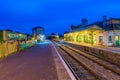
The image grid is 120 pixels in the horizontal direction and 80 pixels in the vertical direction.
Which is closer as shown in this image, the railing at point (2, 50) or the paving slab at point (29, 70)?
the paving slab at point (29, 70)

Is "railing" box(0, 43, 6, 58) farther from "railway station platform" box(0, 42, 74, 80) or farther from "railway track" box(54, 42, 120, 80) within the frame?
"railway track" box(54, 42, 120, 80)

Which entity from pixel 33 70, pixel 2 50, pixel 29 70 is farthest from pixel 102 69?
pixel 2 50

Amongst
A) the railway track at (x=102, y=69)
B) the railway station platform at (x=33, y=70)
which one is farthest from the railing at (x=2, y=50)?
the railway track at (x=102, y=69)

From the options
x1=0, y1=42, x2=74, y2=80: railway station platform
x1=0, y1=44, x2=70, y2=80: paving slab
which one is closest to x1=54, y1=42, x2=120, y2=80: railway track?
x1=0, y1=42, x2=74, y2=80: railway station platform

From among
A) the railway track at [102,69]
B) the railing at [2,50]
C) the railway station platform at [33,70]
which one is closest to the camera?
the railway station platform at [33,70]

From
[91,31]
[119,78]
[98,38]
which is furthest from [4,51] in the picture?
[98,38]

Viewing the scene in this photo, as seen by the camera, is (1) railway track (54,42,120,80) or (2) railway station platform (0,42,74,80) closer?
(2) railway station platform (0,42,74,80)

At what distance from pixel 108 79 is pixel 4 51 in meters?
12.2

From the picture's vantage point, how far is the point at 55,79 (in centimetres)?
926

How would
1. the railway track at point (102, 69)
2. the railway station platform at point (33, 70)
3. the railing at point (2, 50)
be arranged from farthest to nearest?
the railing at point (2, 50), the railway track at point (102, 69), the railway station platform at point (33, 70)

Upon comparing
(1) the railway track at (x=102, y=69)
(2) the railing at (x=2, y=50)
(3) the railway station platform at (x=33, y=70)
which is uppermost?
(2) the railing at (x=2, y=50)

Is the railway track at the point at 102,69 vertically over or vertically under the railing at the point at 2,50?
under

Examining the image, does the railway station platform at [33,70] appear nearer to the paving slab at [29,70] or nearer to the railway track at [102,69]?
the paving slab at [29,70]

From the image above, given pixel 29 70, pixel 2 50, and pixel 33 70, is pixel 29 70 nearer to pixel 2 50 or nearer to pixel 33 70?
pixel 33 70
